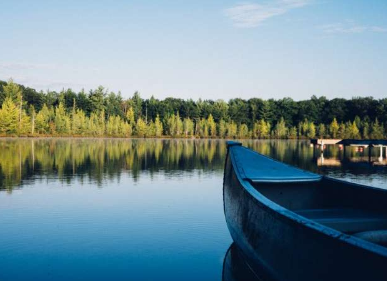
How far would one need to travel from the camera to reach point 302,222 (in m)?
4.65

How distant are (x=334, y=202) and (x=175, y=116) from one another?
318 ft

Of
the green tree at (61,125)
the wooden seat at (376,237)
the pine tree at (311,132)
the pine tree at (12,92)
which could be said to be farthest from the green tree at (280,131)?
the wooden seat at (376,237)

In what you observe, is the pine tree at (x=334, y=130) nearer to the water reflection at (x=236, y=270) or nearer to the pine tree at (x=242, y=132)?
the pine tree at (x=242, y=132)

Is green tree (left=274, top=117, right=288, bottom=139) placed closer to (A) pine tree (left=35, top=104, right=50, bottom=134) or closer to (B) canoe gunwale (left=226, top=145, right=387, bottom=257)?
(A) pine tree (left=35, top=104, right=50, bottom=134)

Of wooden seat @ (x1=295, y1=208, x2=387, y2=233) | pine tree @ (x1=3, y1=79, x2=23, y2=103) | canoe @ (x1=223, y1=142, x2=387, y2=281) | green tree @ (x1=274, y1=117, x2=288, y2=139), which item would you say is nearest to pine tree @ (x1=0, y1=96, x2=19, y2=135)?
pine tree @ (x1=3, y1=79, x2=23, y2=103)

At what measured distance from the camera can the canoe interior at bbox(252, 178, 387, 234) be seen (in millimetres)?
7102

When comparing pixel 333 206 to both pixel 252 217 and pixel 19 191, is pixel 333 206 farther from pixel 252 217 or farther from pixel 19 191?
pixel 19 191

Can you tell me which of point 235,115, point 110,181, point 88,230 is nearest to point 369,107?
point 235,115

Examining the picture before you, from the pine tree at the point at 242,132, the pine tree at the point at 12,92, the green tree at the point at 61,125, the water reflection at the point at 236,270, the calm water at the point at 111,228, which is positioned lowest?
the water reflection at the point at 236,270

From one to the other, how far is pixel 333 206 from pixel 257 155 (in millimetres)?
2457

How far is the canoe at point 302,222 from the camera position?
398cm

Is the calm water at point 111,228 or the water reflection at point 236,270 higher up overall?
the calm water at point 111,228

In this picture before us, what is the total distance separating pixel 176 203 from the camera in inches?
574

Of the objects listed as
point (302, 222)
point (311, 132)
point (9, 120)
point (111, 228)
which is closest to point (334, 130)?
point (311, 132)
